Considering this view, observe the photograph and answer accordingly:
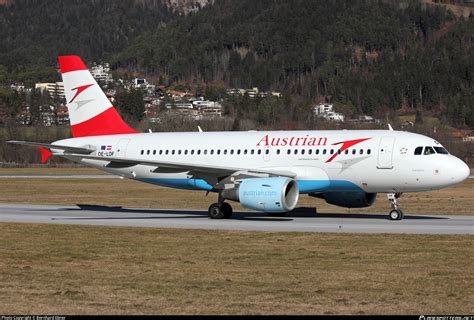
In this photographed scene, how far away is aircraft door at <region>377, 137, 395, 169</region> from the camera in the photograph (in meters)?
37.7

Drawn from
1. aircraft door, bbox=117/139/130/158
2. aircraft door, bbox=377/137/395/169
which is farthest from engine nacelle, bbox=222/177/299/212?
aircraft door, bbox=117/139/130/158

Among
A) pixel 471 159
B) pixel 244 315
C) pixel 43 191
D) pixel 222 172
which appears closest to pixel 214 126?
pixel 471 159

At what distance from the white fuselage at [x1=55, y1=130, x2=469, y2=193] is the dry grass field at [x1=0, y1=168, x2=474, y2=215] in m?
6.44

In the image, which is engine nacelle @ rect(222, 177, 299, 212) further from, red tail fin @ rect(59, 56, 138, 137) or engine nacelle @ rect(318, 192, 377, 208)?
red tail fin @ rect(59, 56, 138, 137)

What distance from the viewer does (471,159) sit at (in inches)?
4983

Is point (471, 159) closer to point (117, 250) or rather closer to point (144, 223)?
point (144, 223)

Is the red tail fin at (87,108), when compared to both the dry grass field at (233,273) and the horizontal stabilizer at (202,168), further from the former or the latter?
the dry grass field at (233,273)

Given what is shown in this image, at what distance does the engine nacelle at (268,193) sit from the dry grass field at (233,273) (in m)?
4.11

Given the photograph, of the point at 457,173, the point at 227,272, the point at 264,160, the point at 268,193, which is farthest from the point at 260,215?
the point at 227,272

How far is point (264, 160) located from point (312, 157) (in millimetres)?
2421

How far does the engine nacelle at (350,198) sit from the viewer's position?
39594 mm

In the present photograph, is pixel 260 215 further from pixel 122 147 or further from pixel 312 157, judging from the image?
pixel 122 147

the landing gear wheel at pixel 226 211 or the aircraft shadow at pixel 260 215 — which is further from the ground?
the landing gear wheel at pixel 226 211

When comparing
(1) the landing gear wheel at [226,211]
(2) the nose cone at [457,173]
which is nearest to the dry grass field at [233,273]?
(2) the nose cone at [457,173]
